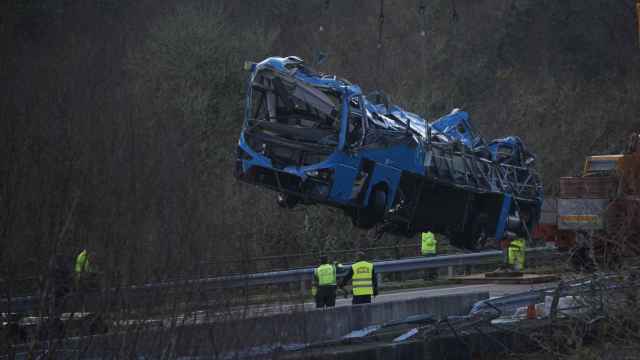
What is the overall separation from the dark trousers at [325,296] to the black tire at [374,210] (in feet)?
5.89

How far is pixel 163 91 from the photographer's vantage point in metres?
31.9

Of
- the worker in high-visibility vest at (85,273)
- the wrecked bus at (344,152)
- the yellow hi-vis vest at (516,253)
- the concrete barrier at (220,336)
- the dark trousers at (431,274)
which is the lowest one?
the concrete barrier at (220,336)

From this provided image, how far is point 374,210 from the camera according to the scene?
20.4 meters

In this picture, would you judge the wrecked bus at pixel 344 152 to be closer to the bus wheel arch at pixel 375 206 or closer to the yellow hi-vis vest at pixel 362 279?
the bus wheel arch at pixel 375 206

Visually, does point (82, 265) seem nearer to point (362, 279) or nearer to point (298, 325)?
point (298, 325)

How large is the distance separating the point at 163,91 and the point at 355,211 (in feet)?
42.6

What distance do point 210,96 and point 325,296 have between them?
72.1 ft

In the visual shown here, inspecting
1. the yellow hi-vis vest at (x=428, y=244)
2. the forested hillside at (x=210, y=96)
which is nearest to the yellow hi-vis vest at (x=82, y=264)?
the forested hillside at (x=210, y=96)

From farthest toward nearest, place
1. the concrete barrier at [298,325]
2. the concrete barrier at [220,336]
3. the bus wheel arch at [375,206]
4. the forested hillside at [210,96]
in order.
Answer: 1. the bus wheel arch at [375,206]
2. the concrete barrier at [298,325]
3. the forested hillside at [210,96]
4. the concrete barrier at [220,336]

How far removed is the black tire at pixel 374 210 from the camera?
20.3 m

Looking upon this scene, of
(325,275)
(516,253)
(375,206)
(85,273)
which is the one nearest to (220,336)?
(85,273)

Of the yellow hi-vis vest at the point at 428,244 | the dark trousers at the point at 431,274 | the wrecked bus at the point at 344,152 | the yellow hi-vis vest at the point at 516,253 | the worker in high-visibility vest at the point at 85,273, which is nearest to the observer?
the worker in high-visibility vest at the point at 85,273

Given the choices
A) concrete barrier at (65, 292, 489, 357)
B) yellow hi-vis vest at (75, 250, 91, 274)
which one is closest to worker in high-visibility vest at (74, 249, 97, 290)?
yellow hi-vis vest at (75, 250, 91, 274)

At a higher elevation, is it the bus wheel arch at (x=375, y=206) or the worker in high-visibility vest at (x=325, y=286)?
the bus wheel arch at (x=375, y=206)
